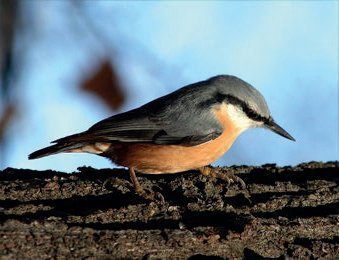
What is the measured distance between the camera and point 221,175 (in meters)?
4.71

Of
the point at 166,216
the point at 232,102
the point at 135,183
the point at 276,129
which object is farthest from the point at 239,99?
the point at 166,216

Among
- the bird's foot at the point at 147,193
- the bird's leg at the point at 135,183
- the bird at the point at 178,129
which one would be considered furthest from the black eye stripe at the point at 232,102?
the bird's foot at the point at 147,193

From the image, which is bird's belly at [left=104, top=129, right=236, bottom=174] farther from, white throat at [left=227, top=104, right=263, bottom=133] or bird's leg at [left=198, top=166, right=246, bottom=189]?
white throat at [left=227, top=104, right=263, bottom=133]

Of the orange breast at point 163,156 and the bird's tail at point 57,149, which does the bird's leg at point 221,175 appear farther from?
the bird's tail at point 57,149

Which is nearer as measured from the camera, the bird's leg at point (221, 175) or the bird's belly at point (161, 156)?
the bird's leg at point (221, 175)

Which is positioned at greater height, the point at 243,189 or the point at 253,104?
the point at 253,104

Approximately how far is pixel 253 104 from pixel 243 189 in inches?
32.0

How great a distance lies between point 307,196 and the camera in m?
4.29

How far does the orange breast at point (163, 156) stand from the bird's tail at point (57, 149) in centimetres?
23

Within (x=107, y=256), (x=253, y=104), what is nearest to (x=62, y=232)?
(x=107, y=256)

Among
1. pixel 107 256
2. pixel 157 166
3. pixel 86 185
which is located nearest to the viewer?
pixel 107 256

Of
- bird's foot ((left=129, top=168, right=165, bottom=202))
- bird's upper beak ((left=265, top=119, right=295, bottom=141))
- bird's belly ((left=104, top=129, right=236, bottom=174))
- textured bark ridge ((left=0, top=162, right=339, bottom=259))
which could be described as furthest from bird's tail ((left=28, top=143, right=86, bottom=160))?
bird's upper beak ((left=265, top=119, right=295, bottom=141))

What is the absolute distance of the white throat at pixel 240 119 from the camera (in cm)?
502

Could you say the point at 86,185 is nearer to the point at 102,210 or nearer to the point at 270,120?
the point at 102,210
